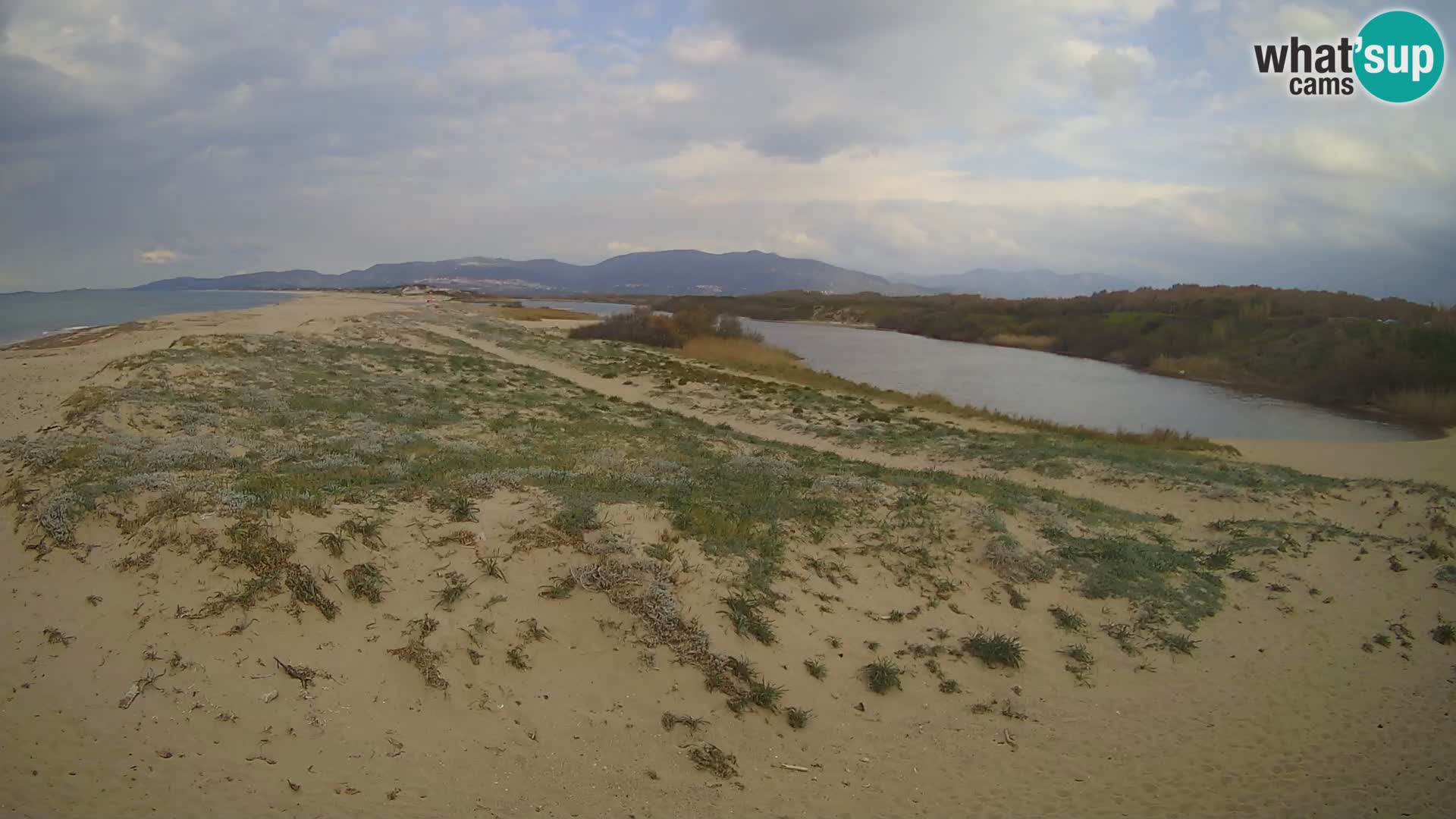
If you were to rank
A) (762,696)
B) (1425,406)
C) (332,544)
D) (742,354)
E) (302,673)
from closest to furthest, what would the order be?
(302,673) → (762,696) → (332,544) → (1425,406) → (742,354)

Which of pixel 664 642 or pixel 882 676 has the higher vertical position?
pixel 664 642

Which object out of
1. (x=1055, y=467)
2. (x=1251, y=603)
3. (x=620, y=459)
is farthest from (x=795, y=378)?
(x=1251, y=603)

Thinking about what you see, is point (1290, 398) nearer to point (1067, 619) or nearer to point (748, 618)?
point (1067, 619)

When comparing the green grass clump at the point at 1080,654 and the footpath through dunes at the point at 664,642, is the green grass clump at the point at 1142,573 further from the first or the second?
the green grass clump at the point at 1080,654


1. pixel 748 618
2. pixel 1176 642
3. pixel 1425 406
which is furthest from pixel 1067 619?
pixel 1425 406

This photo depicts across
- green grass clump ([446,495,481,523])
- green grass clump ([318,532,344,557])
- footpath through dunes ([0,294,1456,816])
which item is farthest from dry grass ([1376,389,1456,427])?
green grass clump ([318,532,344,557])
